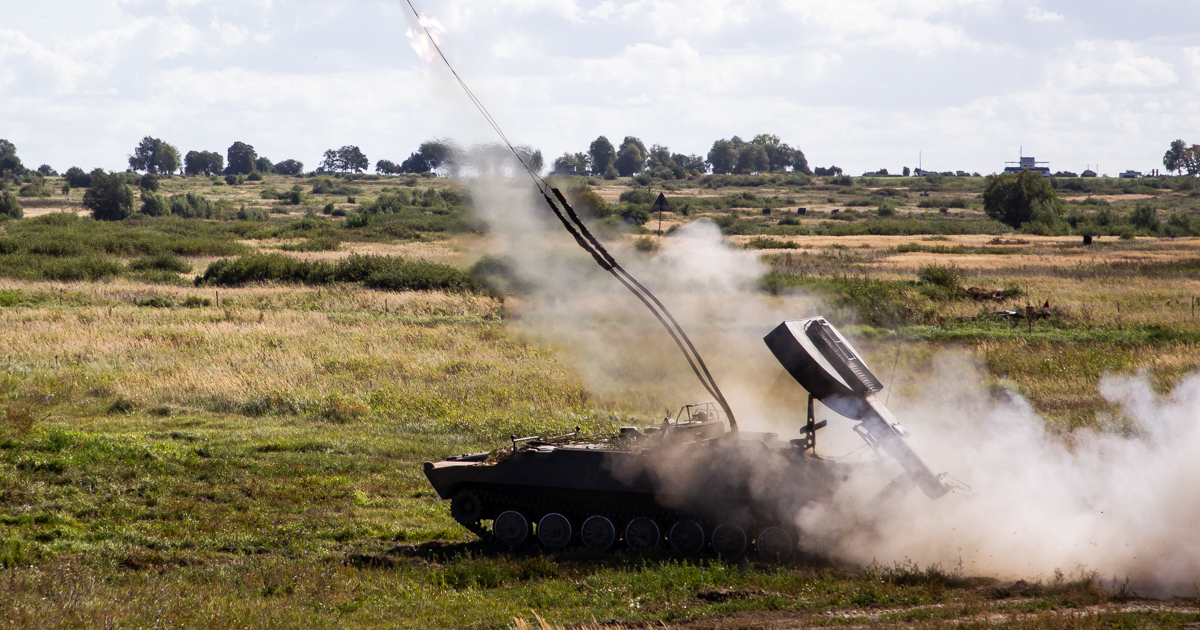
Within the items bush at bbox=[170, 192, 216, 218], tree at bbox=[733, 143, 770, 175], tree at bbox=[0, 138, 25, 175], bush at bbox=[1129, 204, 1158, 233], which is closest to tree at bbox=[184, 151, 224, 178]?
tree at bbox=[0, 138, 25, 175]

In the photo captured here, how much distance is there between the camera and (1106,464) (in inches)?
483

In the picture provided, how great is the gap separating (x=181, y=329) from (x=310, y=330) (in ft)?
11.5

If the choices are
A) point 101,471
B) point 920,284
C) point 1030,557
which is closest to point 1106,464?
Answer: point 1030,557

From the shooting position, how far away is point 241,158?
135 meters

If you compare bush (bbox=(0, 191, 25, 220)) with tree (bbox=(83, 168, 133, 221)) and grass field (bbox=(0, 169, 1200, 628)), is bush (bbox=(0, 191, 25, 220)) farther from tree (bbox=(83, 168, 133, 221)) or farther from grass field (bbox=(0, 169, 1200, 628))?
grass field (bbox=(0, 169, 1200, 628))

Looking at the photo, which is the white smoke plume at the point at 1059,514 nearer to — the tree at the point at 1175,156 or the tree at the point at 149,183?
the tree at the point at 149,183

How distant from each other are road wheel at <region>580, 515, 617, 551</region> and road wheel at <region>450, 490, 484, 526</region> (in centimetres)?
141

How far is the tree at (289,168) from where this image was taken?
137375mm

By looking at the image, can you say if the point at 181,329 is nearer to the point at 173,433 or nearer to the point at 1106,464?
the point at 173,433

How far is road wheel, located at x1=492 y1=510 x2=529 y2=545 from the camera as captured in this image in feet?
42.0

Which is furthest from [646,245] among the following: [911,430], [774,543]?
[774,543]

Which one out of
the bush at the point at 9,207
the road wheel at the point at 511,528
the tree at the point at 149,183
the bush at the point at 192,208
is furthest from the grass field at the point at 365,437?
the tree at the point at 149,183

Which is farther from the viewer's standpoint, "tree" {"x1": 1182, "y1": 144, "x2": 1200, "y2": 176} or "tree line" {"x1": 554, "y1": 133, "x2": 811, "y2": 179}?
"tree" {"x1": 1182, "y1": 144, "x2": 1200, "y2": 176}

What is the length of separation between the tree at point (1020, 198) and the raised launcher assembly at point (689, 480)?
78157 millimetres
